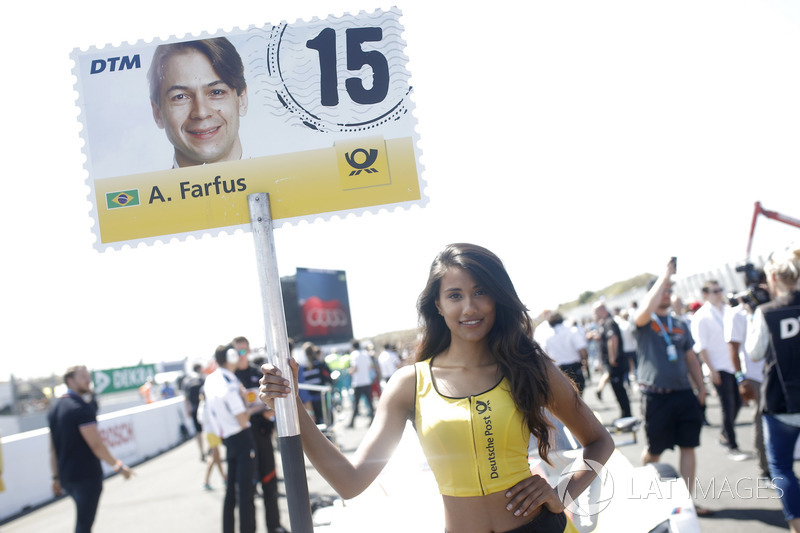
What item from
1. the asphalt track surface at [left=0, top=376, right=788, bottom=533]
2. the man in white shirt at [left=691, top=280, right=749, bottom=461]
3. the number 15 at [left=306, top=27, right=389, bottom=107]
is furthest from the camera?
the man in white shirt at [left=691, top=280, right=749, bottom=461]

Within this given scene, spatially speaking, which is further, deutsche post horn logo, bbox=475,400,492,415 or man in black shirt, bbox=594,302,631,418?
man in black shirt, bbox=594,302,631,418

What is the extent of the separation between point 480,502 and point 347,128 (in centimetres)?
147

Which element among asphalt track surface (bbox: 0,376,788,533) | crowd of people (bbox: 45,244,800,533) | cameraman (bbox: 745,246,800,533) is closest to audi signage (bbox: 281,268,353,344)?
asphalt track surface (bbox: 0,376,788,533)

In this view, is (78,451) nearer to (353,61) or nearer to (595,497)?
(595,497)

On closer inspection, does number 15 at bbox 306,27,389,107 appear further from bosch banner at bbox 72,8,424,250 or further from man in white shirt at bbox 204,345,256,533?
man in white shirt at bbox 204,345,256,533

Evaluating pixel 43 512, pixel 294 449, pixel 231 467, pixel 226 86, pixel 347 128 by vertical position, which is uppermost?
pixel 226 86

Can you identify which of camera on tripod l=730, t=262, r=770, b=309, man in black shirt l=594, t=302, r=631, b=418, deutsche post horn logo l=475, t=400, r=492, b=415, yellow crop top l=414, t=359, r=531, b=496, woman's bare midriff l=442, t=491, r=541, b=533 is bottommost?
man in black shirt l=594, t=302, r=631, b=418

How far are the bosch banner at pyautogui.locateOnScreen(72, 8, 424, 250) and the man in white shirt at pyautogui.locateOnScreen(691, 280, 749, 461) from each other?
6.13 meters

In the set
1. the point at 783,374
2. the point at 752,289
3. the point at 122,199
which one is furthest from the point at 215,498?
the point at 122,199

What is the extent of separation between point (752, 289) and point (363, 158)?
3.74 metres

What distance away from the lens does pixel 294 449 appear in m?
2.23

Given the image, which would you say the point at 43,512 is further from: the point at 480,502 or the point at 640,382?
the point at 480,502

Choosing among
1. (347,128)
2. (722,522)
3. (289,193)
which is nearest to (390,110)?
(347,128)

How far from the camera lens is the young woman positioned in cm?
A: 227
